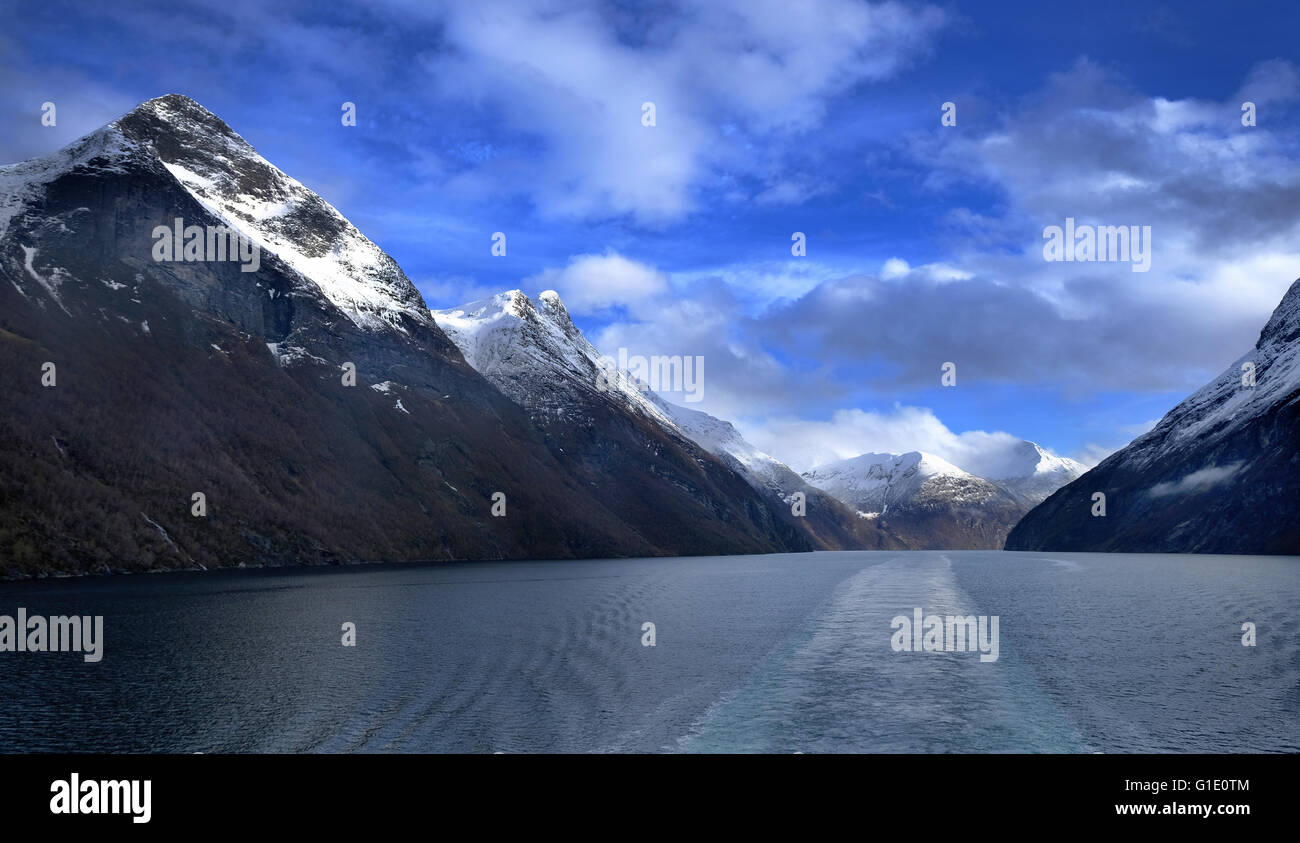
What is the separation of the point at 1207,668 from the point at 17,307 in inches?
8355

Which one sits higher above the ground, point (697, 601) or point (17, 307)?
point (17, 307)

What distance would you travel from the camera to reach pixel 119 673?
146 ft

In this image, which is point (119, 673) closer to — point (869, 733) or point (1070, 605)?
point (869, 733)

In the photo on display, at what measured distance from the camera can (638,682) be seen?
142 feet

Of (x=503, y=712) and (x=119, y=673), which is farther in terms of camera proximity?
(x=119, y=673)

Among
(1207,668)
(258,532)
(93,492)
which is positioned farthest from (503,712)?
(258,532)

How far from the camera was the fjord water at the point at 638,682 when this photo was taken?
105 feet

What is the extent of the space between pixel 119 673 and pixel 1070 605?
8742 cm

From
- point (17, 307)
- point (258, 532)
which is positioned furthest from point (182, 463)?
point (17, 307)

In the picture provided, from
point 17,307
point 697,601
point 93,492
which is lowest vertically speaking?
point 697,601

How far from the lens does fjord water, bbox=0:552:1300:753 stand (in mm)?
32094
